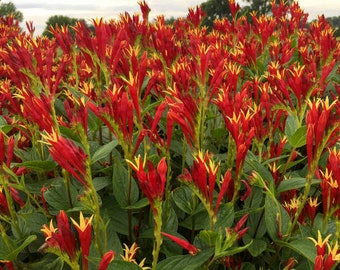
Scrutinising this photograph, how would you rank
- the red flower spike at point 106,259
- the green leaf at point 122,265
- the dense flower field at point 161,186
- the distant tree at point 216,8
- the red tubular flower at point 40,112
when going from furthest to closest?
the distant tree at point 216,8
the red tubular flower at point 40,112
the dense flower field at point 161,186
the green leaf at point 122,265
the red flower spike at point 106,259

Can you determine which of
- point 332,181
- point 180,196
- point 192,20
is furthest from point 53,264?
point 192,20

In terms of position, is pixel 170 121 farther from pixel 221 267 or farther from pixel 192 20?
pixel 192 20

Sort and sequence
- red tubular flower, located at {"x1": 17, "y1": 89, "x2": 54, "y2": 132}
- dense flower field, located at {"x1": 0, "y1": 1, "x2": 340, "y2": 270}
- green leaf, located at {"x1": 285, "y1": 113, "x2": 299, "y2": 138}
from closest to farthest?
dense flower field, located at {"x1": 0, "y1": 1, "x2": 340, "y2": 270}, red tubular flower, located at {"x1": 17, "y1": 89, "x2": 54, "y2": 132}, green leaf, located at {"x1": 285, "y1": 113, "x2": 299, "y2": 138}

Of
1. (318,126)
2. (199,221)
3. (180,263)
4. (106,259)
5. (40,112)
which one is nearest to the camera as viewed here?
(106,259)

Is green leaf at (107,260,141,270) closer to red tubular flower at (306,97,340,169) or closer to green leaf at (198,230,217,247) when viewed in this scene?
green leaf at (198,230,217,247)

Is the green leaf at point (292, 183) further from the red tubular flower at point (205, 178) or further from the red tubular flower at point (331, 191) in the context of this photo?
the red tubular flower at point (205, 178)

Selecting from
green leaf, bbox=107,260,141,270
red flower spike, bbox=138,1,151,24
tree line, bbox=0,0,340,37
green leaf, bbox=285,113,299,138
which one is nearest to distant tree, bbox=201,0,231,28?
tree line, bbox=0,0,340,37

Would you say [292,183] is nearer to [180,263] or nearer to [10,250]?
[180,263]

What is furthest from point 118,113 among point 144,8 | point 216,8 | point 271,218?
point 216,8

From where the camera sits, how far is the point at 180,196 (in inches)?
82.3

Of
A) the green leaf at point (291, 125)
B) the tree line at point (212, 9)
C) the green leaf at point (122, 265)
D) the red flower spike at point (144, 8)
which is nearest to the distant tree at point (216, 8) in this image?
the tree line at point (212, 9)

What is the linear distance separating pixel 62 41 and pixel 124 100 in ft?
4.99

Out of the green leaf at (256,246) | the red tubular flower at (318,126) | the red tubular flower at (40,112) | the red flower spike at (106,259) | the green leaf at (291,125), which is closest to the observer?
the red flower spike at (106,259)

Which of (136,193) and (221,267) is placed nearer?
(136,193)
